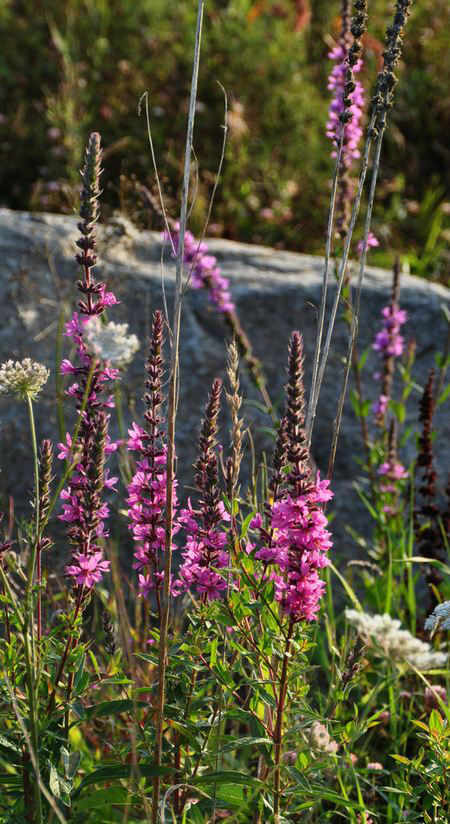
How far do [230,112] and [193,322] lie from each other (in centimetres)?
317

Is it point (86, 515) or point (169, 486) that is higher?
point (169, 486)

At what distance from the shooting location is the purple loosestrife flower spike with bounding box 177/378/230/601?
175cm

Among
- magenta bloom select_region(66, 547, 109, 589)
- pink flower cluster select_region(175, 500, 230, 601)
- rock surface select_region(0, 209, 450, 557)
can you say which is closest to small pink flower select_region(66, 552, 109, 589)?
magenta bloom select_region(66, 547, 109, 589)

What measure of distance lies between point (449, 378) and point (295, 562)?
242cm

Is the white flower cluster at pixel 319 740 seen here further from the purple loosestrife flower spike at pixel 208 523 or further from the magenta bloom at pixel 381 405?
the magenta bloom at pixel 381 405

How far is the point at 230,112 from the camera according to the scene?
20.8 ft

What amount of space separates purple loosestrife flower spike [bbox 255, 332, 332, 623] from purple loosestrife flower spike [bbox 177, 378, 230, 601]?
0.55 ft

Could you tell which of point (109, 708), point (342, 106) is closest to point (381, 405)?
point (342, 106)

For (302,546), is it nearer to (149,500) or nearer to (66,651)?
(149,500)

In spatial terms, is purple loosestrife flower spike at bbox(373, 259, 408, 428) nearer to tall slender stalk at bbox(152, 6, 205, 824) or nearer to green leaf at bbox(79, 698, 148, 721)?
tall slender stalk at bbox(152, 6, 205, 824)

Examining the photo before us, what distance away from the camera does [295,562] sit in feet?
5.33

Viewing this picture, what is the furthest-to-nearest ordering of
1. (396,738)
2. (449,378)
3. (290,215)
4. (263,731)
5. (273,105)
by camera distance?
(273,105), (290,215), (449,378), (396,738), (263,731)

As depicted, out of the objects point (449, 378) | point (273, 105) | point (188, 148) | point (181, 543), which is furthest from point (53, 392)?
point (273, 105)

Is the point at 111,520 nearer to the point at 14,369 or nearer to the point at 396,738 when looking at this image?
the point at 396,738
